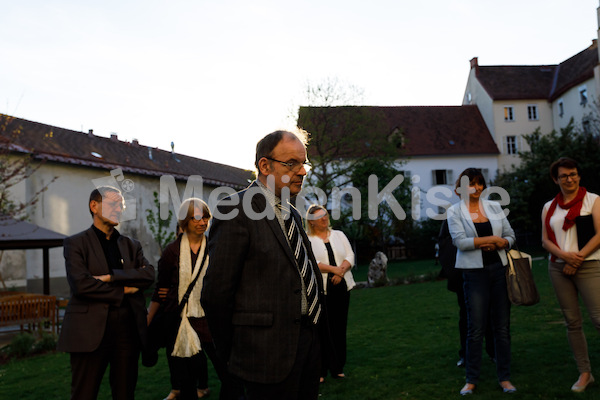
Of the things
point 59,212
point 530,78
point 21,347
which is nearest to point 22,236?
point 21,347

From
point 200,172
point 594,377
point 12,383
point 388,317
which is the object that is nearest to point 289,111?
point 200,172

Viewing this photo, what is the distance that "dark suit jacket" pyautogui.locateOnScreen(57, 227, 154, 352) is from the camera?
4723 millimetres

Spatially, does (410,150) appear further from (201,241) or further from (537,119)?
(201,241)

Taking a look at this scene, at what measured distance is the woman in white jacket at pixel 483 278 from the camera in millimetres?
6102

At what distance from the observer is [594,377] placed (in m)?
6.35

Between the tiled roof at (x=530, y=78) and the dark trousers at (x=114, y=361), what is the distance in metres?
52.6

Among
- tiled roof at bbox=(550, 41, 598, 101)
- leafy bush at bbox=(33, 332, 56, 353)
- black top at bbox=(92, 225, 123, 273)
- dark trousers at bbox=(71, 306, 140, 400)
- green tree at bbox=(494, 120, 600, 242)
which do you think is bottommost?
leafy bush at bbox=(33, 332, 56, 353)

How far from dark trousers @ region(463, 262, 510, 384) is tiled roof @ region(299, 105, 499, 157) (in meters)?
48.8

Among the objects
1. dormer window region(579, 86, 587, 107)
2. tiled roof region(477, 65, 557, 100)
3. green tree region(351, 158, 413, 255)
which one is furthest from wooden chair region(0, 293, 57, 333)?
tiled roof region(477, 65, 557, 100)

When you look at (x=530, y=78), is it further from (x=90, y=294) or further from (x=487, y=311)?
(x=90, y=294)

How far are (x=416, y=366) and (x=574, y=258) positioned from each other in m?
2.82

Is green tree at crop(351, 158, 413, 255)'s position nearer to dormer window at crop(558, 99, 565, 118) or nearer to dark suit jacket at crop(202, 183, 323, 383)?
dormer window at crop(558, 99, 565, 118)

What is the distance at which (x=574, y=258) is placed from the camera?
5879 mm

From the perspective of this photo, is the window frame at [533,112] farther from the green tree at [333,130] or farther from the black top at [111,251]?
the black top at [111,251]
